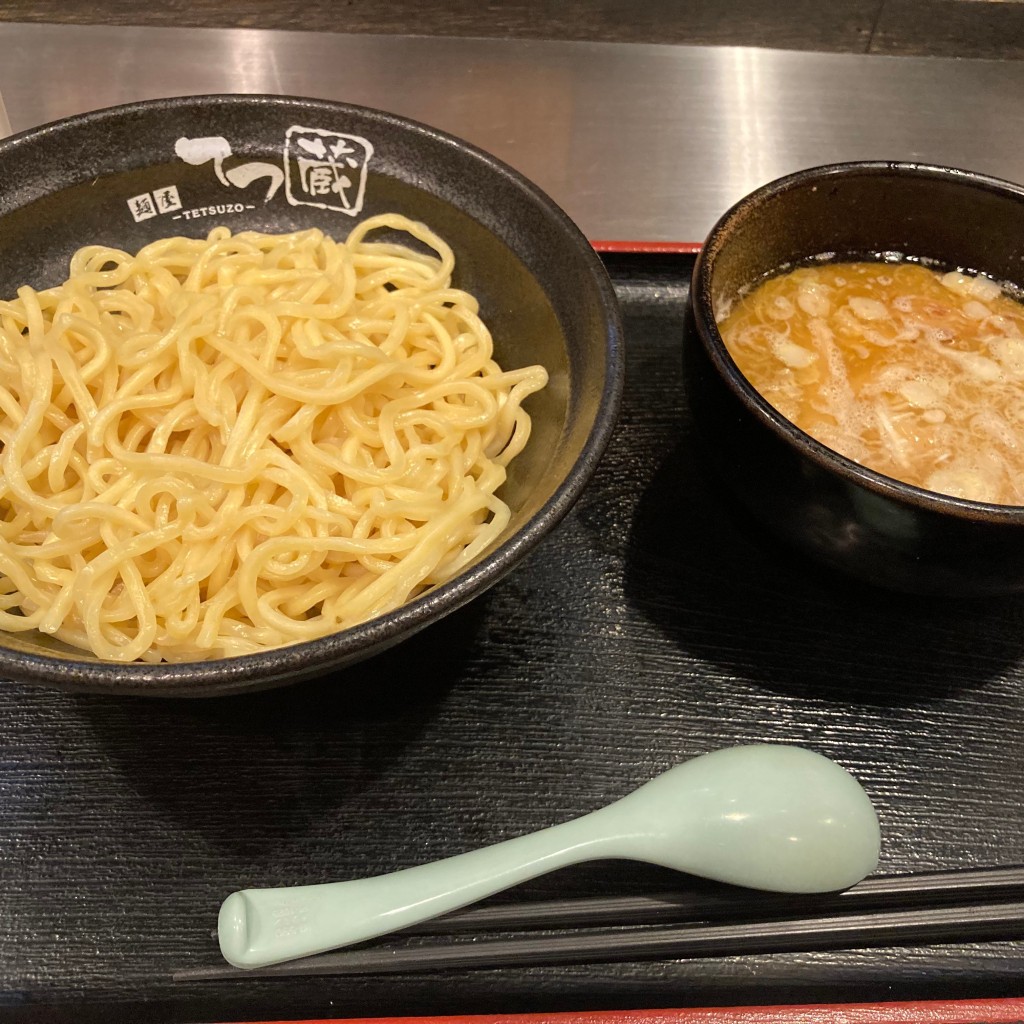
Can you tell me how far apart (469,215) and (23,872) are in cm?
117

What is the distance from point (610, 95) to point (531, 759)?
2772 millimetres

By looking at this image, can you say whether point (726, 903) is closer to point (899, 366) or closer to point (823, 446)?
point (823, 446)

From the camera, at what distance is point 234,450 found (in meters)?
1.20

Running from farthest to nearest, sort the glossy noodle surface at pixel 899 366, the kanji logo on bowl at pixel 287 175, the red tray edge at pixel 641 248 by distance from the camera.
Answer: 1. the red tray edge at pixel 641 248
2. the kanji logo on bowl at pixel 287 175
3. the glossy noodle surface at pixel 899 366

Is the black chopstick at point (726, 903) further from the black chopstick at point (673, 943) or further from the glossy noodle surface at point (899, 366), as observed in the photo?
the glossy noodle surface at point (899, 366)

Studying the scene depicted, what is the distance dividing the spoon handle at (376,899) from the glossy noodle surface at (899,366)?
28.1 inches

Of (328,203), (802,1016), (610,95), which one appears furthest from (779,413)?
(610,95)

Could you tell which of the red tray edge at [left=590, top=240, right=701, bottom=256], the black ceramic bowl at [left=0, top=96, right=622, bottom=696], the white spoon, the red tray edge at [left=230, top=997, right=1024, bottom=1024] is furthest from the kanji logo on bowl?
the red tray edge at [left=230, top=997, right=1024, bottom=1024]

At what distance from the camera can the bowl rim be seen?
1012 mm

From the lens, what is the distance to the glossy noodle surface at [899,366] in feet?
4.13

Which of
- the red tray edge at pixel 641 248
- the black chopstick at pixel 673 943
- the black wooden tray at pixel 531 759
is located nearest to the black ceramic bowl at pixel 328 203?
the black wooden tray at pixel 531 759

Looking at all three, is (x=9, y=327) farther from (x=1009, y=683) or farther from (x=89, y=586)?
(x=1009, y=683)

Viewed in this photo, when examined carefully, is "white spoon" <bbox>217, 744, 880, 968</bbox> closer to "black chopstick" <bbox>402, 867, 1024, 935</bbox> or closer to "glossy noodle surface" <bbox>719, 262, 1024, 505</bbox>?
"black chopstick" <bbox>402, 867, 1024, 935</bbox>

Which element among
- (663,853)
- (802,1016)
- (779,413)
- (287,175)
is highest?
(287,175)
